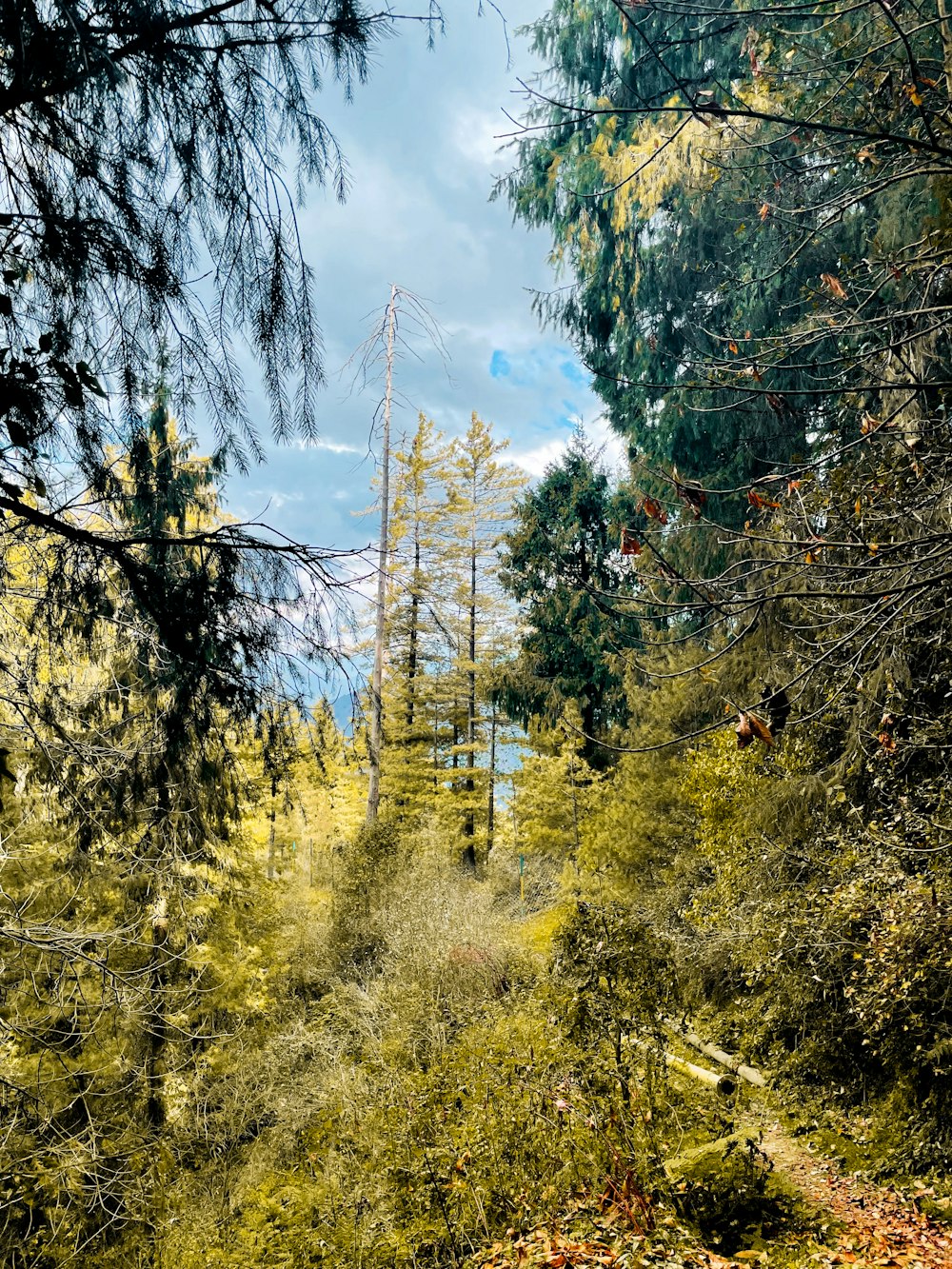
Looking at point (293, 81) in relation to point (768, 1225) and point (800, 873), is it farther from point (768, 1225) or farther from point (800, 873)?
point (800, 873)

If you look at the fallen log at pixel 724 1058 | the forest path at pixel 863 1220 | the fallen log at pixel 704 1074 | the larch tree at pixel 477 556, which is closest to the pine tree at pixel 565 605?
the larch tree at pixel 477 556

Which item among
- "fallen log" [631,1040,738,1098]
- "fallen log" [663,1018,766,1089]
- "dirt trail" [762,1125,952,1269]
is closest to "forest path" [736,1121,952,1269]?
"dirt trail" [762,1125,952,1269]

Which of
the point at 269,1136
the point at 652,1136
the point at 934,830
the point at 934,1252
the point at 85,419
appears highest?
the point at 85,419

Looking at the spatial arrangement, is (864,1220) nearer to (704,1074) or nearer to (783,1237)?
(783,1237)

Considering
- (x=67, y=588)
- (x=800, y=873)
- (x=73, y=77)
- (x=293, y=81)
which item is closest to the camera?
(x=73, y=77)

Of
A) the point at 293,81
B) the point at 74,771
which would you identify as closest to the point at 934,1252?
the point at 74,771

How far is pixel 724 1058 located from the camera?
7254 millimetres

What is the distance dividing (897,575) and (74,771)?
309cm

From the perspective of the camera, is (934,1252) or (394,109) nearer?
(394,109)

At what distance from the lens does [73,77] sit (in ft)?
5.08

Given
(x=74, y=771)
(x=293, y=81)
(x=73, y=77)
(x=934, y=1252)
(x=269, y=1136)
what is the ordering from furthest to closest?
(x=269, y=1136) < (x=934, y=1252) < (x=74, y=771) < (x=293, y=81) < (x=73, y=77)

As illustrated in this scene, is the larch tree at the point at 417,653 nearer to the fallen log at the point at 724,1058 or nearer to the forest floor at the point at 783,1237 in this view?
the fallen log at the point at 724,1058

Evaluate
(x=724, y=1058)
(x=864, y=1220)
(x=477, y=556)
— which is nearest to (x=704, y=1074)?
(x=724, y=1058)

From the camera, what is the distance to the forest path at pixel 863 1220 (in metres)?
3.58
